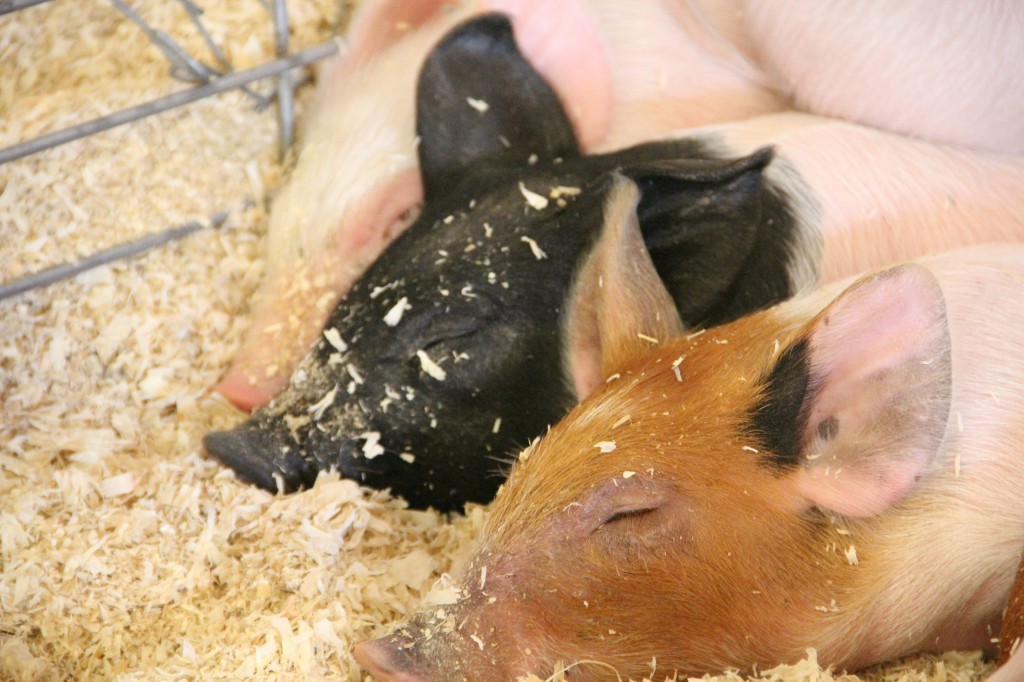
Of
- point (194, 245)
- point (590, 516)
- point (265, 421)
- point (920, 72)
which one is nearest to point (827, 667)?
point (590, 516)

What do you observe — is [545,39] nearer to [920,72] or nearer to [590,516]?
[920,72]

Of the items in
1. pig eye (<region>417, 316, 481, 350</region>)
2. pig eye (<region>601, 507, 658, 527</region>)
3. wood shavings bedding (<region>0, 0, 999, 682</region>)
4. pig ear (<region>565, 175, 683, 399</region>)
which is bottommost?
wood shavings bedding (<region>0, 0, 999, 682</region>)

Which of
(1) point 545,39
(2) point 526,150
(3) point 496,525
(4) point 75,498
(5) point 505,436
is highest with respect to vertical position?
(1) point 545,39

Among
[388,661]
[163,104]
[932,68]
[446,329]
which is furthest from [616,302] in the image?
[163,104]

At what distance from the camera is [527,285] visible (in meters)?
2.48

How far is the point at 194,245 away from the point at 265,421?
77cm

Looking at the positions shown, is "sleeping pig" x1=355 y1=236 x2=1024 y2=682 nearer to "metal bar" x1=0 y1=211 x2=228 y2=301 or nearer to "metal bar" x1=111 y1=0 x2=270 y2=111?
"metal bar" x1=0 y1=211 x2=228 y2=301

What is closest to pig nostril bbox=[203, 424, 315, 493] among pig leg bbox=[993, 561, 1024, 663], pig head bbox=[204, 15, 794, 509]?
pig head bbox=[204, 15, 794, 509]

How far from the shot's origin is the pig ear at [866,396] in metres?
1.72

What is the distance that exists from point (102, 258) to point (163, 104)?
0.46 meters

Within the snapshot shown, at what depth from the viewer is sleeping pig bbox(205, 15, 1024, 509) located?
2.45 m

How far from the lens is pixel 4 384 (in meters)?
2.74

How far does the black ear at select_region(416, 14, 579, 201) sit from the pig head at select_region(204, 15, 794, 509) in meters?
0.26

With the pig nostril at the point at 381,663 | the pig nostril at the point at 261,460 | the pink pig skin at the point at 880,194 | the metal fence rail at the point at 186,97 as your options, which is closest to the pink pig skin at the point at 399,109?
the metal fence rail at the point at 186,97
